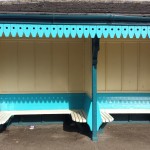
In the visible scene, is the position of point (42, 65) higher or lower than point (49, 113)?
higher

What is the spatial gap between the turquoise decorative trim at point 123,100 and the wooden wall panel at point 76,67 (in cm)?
60

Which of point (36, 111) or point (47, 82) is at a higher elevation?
point (47, 82)

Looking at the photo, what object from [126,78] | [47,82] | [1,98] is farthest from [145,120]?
[1,98]

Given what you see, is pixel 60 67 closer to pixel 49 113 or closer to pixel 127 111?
pixel 49 113

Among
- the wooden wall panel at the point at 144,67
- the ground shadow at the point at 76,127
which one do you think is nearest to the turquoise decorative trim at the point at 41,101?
the ground shadow at the point at 76,127

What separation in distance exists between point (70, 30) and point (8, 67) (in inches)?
98.7

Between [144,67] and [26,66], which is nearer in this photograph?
[26,66]

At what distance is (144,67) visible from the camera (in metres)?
7.43

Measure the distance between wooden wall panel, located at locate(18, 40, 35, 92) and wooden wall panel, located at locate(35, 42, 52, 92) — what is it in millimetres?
104

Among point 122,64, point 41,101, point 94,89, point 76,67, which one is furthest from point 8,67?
point 122,64

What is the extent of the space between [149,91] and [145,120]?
0.77m

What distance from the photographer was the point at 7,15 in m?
5.20

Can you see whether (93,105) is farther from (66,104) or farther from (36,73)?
(36,73)

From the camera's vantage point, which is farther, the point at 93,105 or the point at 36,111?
the point at 36,111
